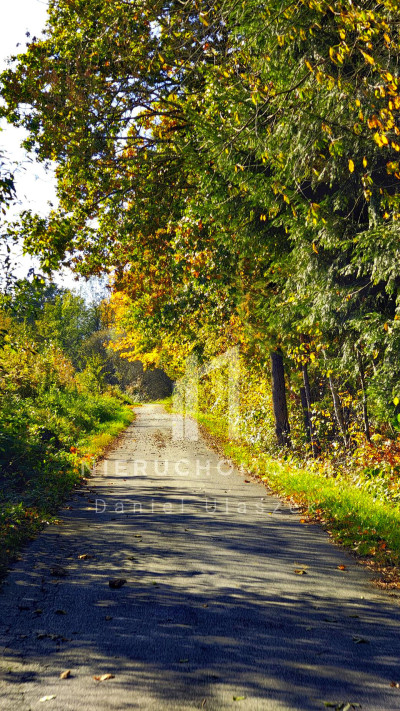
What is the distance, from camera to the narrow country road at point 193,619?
3.61 metres

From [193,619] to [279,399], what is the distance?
11.9 m

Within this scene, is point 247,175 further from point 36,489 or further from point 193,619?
point 193,619

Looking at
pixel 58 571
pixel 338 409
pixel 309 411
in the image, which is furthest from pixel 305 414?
pixel 58 571

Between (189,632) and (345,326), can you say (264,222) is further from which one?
(189,632)

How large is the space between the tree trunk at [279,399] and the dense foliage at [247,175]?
6cm

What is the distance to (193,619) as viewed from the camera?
15.6 ft

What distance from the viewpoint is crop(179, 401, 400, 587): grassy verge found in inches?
263

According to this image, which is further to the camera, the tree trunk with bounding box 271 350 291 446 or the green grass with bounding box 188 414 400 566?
the tree trunk with bounding box 271 350 291 446

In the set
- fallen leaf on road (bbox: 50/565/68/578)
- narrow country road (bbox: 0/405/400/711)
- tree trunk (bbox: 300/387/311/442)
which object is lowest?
narrow country road (bbox: 0/405/400/711)

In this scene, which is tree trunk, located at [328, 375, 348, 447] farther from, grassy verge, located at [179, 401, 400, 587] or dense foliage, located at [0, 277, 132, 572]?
dense foliage, located at [0, 277, 132, 572]

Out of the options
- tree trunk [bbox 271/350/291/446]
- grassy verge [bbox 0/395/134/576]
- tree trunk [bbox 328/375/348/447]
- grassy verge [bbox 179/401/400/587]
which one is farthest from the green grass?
grassy verge [bbox 0/395/134/576]

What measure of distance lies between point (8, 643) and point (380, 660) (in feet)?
9.28

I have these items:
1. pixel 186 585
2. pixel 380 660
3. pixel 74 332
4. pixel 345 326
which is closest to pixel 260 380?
pixel 345 326

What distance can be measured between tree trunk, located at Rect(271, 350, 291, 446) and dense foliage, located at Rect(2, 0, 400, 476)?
0.19ft
